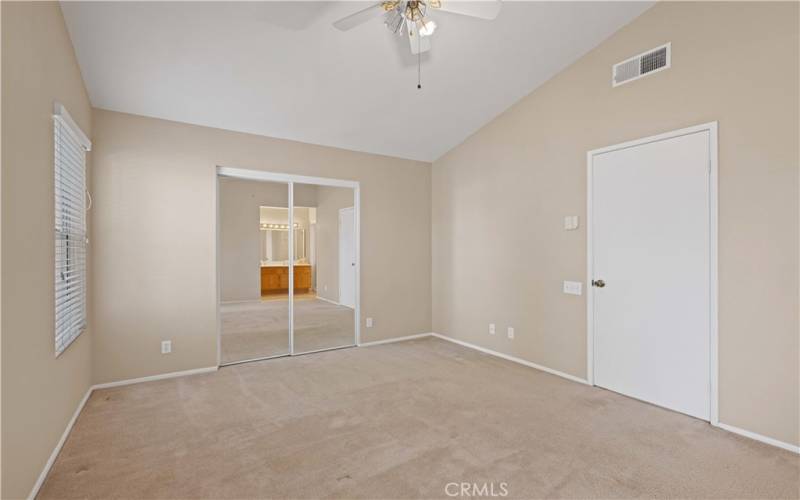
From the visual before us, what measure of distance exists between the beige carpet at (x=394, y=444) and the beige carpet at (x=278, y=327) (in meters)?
0.78

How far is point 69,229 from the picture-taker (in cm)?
280

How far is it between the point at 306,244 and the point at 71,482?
3.10m

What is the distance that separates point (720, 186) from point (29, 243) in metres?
4.33

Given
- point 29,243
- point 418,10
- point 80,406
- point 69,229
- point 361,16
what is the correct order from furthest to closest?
point 80,406
point 69,229
point 418,10
point 361,16
point 29,243

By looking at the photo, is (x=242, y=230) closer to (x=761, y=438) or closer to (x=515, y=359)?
(x=515, y=359)

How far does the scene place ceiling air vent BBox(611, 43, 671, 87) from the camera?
3.15m

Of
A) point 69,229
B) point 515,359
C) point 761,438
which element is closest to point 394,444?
point 515,359

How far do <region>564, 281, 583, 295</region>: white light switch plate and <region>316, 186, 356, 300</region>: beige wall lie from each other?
110 inches

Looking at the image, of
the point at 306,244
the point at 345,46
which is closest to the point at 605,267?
the point at 345,46

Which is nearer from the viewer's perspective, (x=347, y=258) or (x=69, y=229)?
(x=69, y=229)

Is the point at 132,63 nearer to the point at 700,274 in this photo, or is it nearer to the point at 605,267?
the point at 605,267

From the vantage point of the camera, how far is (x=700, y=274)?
2936 mm

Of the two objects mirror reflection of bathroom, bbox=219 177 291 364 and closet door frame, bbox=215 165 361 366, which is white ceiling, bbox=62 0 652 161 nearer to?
closet door frame, bbox=215 165 361 366

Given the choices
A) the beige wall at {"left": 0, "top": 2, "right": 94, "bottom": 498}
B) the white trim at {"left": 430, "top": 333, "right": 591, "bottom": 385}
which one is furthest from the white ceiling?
the white trim at {"left": 430, "top": 333, "right": 591, "bottom": 385}
